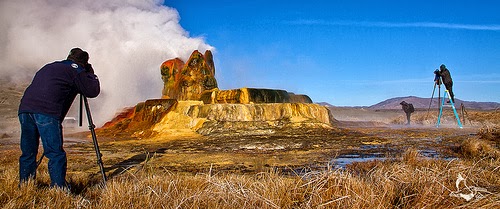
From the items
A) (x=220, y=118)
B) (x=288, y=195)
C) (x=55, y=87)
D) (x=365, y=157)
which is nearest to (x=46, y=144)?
(x=55, y=87)

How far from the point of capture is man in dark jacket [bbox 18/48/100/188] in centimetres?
369

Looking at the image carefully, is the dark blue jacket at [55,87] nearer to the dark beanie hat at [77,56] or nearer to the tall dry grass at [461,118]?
the dark beanie hat at [77,56]

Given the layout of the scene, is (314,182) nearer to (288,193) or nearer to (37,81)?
(288,193)

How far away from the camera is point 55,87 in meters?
3.69

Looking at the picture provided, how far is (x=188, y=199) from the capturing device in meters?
3.12

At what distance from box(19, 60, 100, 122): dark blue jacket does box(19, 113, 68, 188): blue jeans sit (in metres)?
0.08

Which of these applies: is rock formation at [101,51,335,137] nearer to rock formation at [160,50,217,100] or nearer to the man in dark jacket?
rock formation at [160,50,217,100]

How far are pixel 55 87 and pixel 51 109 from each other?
0.71 feet

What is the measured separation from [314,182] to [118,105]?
741 inches

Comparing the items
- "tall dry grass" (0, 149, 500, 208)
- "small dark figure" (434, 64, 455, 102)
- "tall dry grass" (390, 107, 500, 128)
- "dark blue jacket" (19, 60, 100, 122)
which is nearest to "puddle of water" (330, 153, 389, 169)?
"tall dry grass" (0, 149, 500, 208)

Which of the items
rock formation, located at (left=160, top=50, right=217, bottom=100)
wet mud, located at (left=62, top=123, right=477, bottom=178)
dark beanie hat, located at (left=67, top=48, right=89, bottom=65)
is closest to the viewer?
dark beanie hat, located at (left=67, top=48, right=89, bottom=65)

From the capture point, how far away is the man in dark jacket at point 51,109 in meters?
3.69

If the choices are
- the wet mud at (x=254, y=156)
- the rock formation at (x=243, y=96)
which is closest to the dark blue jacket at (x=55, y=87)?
the wet mud at (x=254, y=156)

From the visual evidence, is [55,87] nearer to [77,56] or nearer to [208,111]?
[77,56]
